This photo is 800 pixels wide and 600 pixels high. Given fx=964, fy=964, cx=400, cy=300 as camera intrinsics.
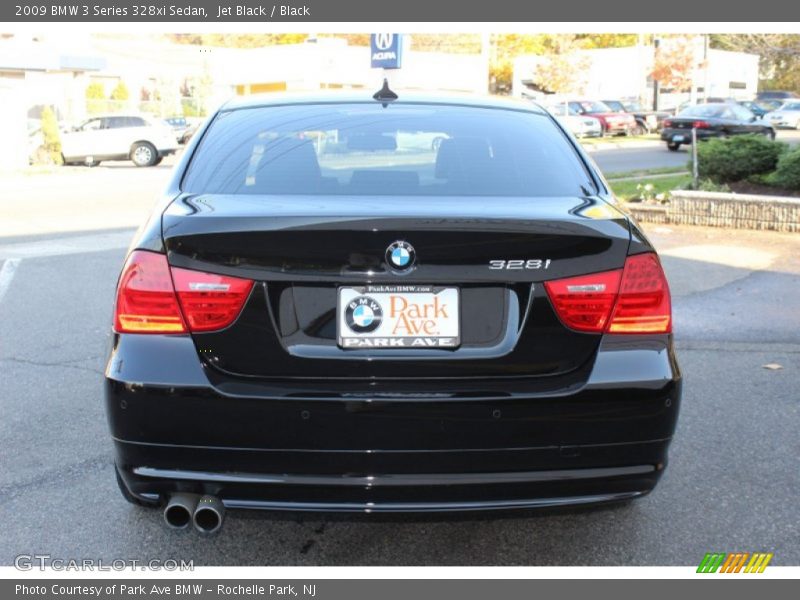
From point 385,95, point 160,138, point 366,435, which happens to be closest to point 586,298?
point 366,435

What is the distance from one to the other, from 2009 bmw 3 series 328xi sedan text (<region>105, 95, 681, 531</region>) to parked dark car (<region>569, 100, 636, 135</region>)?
123 feet

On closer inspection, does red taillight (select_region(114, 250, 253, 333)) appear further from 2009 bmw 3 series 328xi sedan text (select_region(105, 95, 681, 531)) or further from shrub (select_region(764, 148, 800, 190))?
shrub (select_region(764, 148, 800, 190))

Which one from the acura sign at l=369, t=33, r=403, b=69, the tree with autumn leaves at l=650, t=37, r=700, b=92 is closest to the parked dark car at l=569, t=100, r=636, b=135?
the tree with autumn leaves at l=650, t=37, r=700, b=92

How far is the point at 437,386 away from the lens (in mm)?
2975

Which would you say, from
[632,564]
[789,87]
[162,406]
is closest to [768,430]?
[632,564]

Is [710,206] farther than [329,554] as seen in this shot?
Yes

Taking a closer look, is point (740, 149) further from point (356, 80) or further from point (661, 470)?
point (356, 80)

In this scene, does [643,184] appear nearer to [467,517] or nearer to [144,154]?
[467,517]

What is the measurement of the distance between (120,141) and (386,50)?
1504 cm

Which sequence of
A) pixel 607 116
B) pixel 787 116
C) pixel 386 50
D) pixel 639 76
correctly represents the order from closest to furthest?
pixel 386 50 < pixel 607 116 < pixel 787 116 < pixel 639 76

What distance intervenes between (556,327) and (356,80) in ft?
166

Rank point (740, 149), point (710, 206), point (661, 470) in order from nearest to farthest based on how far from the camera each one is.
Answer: point (661, 470), point (710, 206), point (740, 149)

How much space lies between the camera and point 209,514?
303cm

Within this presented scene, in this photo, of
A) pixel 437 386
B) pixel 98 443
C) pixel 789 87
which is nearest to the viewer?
pixel 437 386
